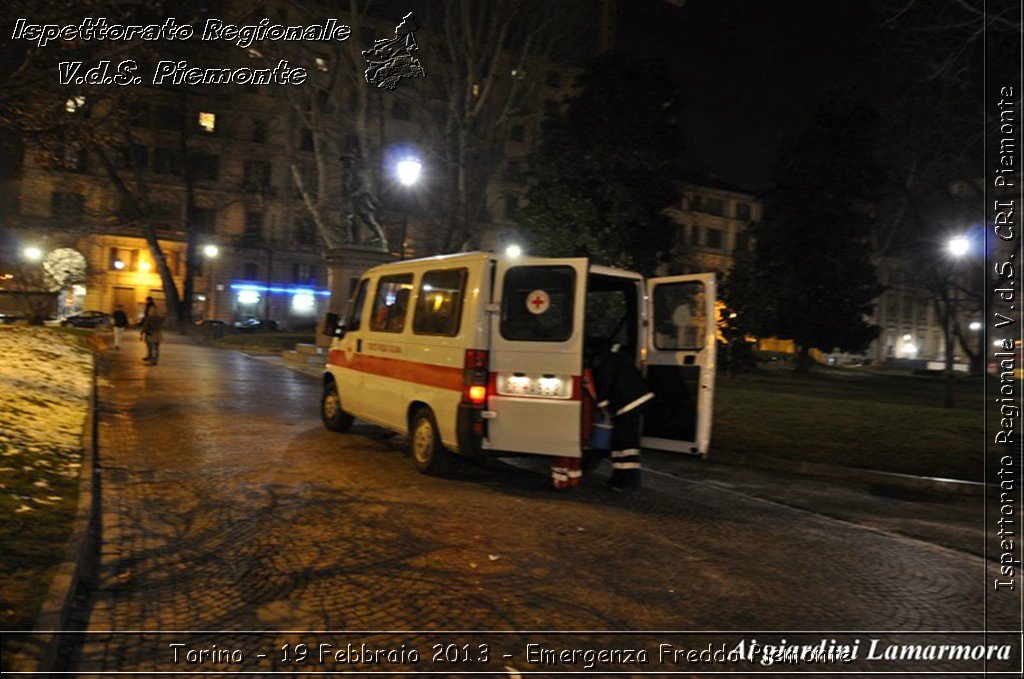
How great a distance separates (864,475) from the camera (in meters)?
9.92

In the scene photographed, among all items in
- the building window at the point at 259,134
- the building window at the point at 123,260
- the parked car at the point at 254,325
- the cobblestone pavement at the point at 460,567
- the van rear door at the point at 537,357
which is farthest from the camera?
the building window at the point at 259,134

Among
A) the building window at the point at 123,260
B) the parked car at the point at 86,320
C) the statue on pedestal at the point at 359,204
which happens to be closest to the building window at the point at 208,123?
the building window at the point at 123,260

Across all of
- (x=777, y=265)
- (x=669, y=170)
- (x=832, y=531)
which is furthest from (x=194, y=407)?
(x=777, y=265)

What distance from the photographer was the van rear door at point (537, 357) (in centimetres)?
731

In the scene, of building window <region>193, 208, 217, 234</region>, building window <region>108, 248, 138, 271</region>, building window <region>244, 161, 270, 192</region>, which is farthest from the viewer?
building window <region>193, 208, 217, 234</region>

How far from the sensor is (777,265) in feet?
110

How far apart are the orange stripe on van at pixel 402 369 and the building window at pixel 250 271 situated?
5394 cm

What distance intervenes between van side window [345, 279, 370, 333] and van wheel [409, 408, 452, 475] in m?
2.23

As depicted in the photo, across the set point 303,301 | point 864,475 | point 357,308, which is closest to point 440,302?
point 357,308

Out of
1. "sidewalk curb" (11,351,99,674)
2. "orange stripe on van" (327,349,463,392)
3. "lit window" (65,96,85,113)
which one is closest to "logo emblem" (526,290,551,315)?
"orange stripe on van" (327,349,463,392)

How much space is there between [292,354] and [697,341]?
21499 millimetres

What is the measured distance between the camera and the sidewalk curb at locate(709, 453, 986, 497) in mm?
9422

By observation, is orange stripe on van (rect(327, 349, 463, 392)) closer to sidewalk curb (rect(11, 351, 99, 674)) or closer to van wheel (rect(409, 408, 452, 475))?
van wheel (rect(409, 408, 452, 475))

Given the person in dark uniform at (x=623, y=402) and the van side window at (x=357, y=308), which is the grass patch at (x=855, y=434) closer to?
the person in dark uniform at (x=623, y=402)
